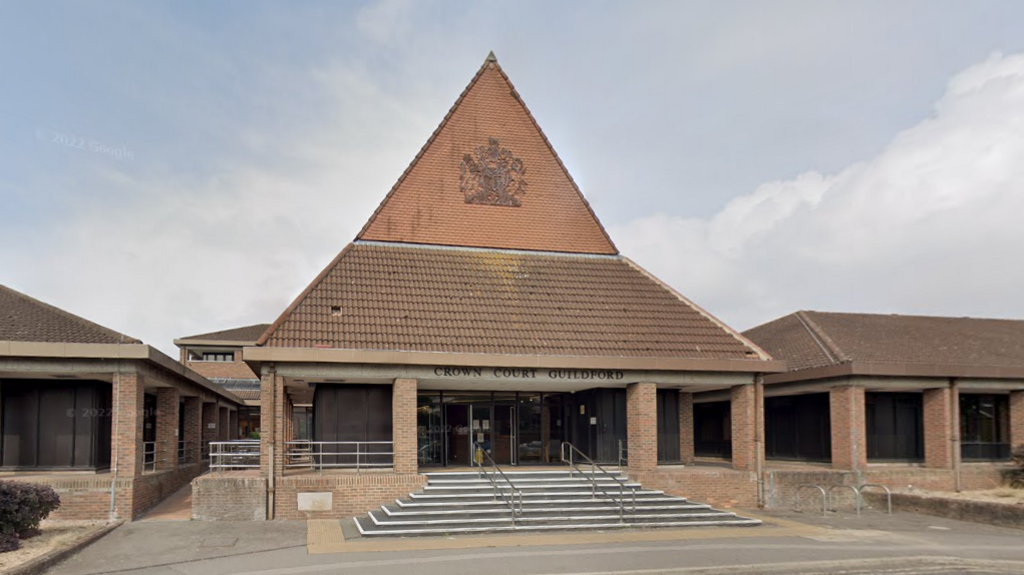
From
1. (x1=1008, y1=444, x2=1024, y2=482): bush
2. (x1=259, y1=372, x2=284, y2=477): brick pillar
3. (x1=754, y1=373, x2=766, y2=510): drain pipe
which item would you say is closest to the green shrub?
(x1=1008, y1=444, x2=1024, y2=482): bush

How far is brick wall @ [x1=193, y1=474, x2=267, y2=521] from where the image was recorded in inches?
666

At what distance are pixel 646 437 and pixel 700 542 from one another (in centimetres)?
493

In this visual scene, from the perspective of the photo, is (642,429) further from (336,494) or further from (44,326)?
(44,326)

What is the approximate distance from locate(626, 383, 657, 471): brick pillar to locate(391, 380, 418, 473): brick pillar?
17.9ft

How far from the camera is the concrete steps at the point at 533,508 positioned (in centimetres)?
1574

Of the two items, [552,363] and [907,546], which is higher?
[552,363]

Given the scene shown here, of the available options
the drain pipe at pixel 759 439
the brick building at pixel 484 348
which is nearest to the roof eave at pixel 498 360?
the brick building at pixel 484 348

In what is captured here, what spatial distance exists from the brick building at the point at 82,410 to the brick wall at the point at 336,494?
3.21m

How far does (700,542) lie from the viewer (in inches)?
581

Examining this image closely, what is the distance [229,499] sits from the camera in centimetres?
1702

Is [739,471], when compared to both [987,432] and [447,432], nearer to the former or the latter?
[447,432]

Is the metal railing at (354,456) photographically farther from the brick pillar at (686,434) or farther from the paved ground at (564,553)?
the brick pillar at (686,434)

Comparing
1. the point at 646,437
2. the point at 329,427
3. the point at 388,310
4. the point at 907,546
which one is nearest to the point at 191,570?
the point at 329,427

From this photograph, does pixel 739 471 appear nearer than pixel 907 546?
No
